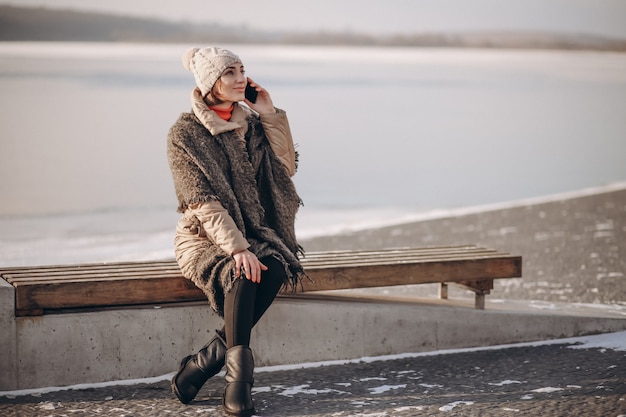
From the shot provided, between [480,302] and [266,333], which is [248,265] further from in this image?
[480,302]

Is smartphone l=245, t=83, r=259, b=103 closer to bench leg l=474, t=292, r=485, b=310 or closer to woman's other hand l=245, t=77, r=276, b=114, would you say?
woman's other hand l=245, t=77, r=276, b=114

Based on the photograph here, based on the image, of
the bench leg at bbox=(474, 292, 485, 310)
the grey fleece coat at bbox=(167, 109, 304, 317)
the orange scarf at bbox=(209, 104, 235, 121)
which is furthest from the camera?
the bench leg at bbox=(474, 292, 485, 310)

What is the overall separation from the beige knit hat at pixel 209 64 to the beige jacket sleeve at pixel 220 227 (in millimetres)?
480

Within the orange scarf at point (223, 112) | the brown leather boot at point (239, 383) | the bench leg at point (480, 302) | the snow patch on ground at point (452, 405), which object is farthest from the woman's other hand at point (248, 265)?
the bench leg at point (480, 302)

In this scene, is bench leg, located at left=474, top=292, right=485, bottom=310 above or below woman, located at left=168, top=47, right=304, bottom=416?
below

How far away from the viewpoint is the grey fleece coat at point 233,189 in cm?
398

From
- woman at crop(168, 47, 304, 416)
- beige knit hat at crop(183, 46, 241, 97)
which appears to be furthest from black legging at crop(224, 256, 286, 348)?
beige knit hat at crop(183, 46, 241, 97)

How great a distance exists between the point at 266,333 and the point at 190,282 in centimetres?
42

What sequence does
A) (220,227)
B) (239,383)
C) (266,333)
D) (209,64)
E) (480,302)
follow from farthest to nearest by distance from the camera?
1. (480,302)
2. (266,333)
3. (209,64)
4. (220,227)
5. (239,383)

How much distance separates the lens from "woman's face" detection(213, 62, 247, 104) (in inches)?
161

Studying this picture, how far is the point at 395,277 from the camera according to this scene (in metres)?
4.56

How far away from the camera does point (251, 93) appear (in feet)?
14.0

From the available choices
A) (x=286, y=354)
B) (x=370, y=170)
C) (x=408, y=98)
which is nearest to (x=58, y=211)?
(x=370, y=170)

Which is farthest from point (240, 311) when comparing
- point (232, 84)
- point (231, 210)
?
point (232, 84)
